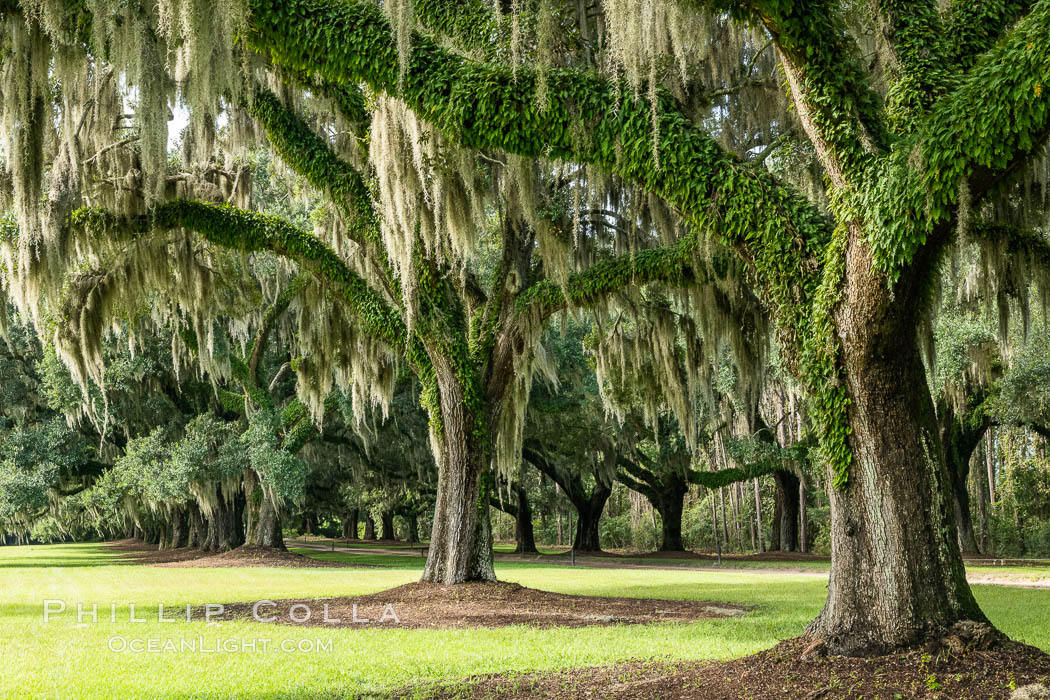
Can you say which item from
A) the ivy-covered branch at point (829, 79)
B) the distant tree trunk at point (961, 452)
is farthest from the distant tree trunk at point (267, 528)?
the ivy-covered branch at point (829, 79)

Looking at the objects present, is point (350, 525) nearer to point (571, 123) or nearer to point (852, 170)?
point (571, 123)

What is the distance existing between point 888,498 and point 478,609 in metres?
5.21

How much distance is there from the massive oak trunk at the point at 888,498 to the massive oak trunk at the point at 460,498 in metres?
5.77

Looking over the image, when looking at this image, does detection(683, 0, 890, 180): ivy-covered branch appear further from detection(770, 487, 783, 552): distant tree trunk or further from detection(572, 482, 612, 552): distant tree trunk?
detection(572, 482, 612, 552): distant tree trunk

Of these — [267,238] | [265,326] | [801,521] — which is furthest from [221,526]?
[801,521]

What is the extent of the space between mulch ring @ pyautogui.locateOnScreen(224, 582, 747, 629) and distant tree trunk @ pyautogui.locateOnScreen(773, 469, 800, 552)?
15807 millimetres

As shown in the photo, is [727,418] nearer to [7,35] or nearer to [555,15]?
[555,15]

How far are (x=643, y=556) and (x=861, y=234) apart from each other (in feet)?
74.1

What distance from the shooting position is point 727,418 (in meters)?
23.6

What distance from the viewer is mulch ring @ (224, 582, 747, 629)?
7.82m

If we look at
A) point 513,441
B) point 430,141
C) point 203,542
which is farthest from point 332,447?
point 430,141

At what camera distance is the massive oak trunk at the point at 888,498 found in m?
4.47

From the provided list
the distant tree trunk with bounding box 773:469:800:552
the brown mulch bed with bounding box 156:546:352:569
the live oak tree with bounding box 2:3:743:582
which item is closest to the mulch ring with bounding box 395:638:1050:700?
the live oak tree with bounding box 2:3:743:582

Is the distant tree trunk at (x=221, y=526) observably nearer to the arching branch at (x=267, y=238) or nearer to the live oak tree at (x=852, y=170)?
the arching branch at (x=267, y=238)
